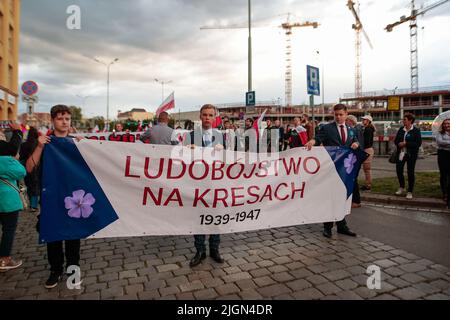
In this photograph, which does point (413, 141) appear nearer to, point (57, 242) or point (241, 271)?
point (241, 271)

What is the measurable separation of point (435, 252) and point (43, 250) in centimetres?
555

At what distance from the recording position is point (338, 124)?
5.32 metres

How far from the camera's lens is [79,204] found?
3.63m

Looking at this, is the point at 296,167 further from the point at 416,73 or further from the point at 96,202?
the point at 416,73

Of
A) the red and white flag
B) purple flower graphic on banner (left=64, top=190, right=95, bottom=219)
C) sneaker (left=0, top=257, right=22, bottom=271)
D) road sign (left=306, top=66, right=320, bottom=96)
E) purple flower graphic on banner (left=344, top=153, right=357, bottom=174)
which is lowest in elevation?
sneaker (left=0, top=257, right=22, bottom=271)

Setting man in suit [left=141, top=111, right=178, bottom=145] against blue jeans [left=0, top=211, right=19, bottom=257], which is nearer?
blue jeans [left=0, top=211, right=19, bottom=257]

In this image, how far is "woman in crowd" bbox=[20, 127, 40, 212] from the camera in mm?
6559

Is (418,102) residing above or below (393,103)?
above

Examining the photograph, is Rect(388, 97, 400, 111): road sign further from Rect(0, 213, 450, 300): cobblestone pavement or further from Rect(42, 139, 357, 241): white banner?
Rect(42, 139, 357, 241): white banner

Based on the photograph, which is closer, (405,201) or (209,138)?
(209,138)

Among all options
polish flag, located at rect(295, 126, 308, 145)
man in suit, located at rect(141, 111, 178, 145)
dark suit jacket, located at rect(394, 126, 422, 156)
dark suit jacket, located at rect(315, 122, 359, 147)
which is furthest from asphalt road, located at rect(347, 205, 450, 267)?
polish flag, located at rect(295, 126, 308, 145)

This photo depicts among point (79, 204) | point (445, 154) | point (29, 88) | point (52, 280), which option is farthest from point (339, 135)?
point (29, 88)

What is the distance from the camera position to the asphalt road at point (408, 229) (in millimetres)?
4482

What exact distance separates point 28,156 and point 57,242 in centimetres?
392
